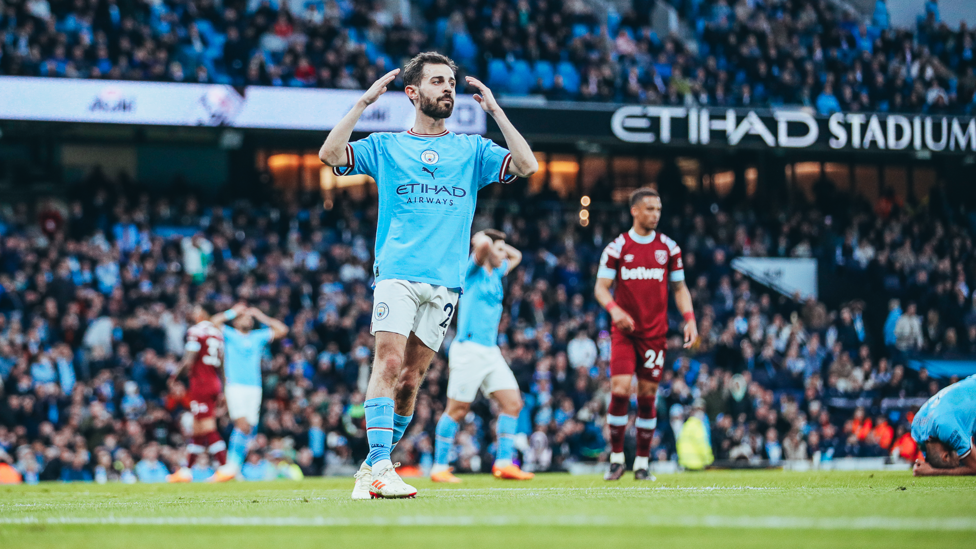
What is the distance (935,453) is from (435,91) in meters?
5.29

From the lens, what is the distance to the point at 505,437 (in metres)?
11.4

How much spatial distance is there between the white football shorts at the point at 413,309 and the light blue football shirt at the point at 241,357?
8286mm

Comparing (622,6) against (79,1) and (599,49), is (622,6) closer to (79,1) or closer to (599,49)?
(599,49)

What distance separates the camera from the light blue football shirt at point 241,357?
575 inches

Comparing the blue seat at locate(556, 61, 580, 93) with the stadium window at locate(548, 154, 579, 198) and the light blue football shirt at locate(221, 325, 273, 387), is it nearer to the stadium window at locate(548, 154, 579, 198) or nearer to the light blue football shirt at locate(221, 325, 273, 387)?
the stadium window at locate(548, 154, 579, 198)

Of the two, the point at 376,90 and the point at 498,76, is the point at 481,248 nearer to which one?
the point at 376,90

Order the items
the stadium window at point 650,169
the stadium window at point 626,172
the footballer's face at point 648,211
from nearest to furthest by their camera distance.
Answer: the footballer's face at point 648,211 → the stadium window at point 626,172 → the stadium window at point 650,169

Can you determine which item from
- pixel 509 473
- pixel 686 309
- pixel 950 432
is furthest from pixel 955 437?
pixel 509 473

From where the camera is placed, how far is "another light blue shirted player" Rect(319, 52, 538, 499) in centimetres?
651

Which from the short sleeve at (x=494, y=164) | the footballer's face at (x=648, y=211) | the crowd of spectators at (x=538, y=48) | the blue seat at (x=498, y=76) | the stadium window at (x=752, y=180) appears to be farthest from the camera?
the stadium window at (x=752, y=180)

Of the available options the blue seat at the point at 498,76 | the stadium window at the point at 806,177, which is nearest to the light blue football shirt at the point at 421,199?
the blue seat at the point at 498,76

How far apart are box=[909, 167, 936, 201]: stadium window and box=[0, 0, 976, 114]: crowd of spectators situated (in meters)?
4.12

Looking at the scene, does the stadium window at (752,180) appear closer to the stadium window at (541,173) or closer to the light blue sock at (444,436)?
the stadium window at (541,173)

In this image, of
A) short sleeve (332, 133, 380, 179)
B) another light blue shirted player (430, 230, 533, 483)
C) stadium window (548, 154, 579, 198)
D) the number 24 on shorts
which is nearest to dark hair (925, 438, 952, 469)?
the number 24 on shorts
